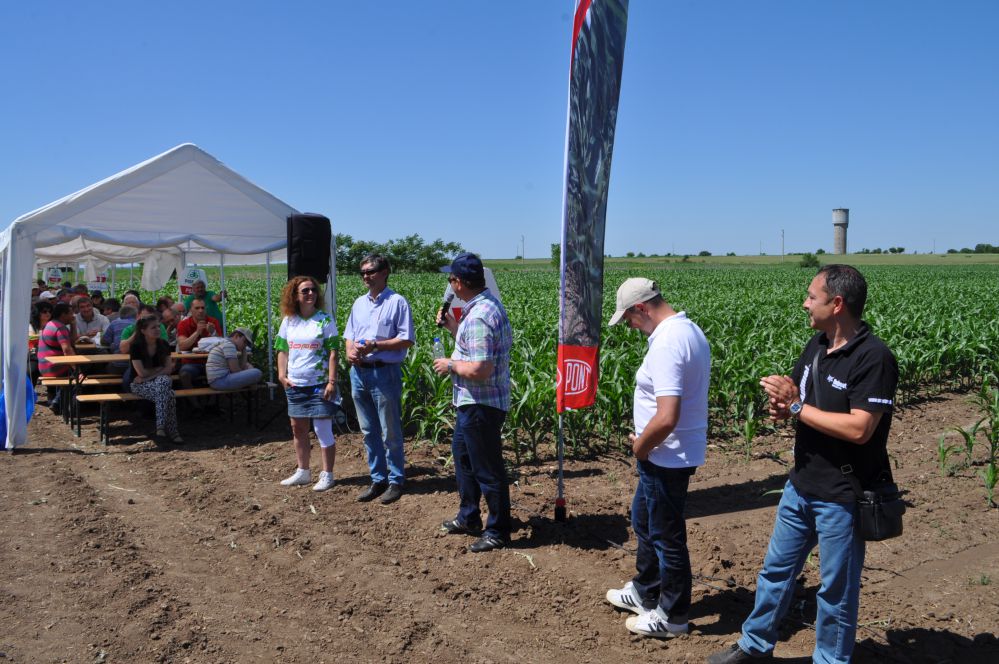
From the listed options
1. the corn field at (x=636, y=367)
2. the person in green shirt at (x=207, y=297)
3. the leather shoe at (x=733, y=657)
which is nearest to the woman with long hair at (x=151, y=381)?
the corn field at (x=636, y=367)

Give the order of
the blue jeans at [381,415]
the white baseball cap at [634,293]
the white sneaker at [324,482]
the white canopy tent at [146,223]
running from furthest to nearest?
1. the white canopy tent at [146,223]
2. the white sneaker at [324,482]
3. the blue jeans at [381,415]
4. the white baseball cap at [634,293]

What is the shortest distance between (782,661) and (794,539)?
731 mm

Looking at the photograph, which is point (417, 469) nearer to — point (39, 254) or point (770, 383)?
point (770, 383)

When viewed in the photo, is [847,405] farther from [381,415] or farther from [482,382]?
[381,415]

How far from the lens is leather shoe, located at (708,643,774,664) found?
313 centimetres

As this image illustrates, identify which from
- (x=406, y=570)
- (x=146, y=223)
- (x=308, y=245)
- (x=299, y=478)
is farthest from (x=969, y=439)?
(x=146, y=223)

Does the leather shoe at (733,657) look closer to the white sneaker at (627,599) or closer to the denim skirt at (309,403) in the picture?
the white sneaker at (627,599)

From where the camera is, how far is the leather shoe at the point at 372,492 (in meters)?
5.60

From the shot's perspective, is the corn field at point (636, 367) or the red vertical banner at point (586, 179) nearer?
the red vertical banner at point (586, 179)

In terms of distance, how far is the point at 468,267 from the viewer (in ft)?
14.3

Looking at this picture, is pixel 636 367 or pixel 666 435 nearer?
pixel 666 435

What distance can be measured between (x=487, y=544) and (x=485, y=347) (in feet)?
4.21

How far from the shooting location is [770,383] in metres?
2.87

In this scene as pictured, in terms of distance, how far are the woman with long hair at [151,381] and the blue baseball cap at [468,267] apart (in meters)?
4.72
